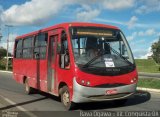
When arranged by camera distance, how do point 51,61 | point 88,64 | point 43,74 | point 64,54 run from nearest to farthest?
1. point 88,64
2. point 64,54
3. point 51,61
4. point 43,74

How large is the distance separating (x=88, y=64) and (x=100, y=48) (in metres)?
0.93

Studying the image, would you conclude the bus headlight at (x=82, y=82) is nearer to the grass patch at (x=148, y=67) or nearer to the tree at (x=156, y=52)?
the grass patch at (x=148, y=67)

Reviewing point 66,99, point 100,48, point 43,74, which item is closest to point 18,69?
point 43,74

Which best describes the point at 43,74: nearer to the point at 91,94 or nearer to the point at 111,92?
the point at 91,94

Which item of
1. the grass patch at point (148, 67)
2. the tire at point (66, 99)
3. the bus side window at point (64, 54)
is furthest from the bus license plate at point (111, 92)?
the grass patch at point (148, 67)

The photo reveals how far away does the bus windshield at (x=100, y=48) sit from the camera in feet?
38.6

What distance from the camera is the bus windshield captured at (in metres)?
11.8

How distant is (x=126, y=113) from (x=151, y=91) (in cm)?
803

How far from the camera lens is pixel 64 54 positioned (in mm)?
12398

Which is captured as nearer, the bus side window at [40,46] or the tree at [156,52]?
the bus side window at [40,46]

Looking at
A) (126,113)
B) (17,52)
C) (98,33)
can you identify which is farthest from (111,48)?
(17,52)

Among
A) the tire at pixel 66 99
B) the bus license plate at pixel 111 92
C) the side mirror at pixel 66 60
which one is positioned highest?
the side mirror at pixel 66 60

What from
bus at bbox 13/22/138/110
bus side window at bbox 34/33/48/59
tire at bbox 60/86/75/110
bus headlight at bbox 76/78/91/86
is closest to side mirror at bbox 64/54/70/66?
bus at bbox 13/22/138/110

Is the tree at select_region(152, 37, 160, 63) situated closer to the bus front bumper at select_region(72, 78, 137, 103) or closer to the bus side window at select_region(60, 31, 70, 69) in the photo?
the bus side window at select_region(60, 31, 70, 69)
